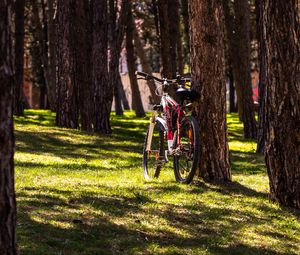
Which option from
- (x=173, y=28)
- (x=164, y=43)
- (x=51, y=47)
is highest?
(x=173, y=28)

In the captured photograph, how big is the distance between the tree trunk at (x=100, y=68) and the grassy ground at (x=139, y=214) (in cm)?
823

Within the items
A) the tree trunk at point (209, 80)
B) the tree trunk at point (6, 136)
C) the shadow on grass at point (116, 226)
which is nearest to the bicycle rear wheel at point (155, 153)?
the tree trunk at point (209, 80)

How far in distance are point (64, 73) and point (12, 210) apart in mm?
17775

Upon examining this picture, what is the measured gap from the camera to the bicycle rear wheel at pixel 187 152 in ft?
31.4

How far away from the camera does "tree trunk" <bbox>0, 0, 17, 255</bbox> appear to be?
15.2 ft

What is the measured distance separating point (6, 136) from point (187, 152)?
17.7ft

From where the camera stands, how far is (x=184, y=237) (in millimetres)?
6934

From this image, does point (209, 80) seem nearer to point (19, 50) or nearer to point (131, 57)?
point (19, 50)

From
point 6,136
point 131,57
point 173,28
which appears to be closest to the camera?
point 6,136

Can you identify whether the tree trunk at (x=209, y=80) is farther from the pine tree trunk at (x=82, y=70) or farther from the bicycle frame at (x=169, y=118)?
the pine tree trunk at (x=82, y=70)

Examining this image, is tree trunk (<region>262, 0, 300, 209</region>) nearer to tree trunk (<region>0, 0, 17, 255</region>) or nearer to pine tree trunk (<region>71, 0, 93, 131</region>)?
tree trunk (<region>0, 0, 17, 255</region>)

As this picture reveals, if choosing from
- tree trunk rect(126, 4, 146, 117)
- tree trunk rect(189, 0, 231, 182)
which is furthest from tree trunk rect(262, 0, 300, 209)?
tree trunk rect(126, 4, 146, 117)

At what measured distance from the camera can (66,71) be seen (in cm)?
2227

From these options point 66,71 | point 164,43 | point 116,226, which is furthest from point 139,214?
point 164,43
